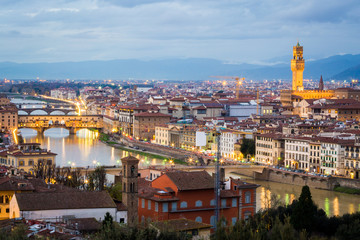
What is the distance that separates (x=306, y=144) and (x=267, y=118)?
36.2ft

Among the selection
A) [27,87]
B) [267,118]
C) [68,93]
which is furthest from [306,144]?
[27,87]

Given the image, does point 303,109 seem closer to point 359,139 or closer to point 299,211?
point 359,139

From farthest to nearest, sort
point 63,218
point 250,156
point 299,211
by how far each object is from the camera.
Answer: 1. point 250,156
2. point 299,211
3. point 63,218

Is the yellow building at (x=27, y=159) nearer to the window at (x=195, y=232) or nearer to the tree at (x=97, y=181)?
the tree at (x=97, y=181)

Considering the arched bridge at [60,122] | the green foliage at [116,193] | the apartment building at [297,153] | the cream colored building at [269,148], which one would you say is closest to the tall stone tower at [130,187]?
the green foliage at [116,193]

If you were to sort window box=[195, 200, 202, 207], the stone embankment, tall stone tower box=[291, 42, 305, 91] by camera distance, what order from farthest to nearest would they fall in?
tall stone tower box=[291, 42, 305, 91] < the stone embankment < window box=[195, 200, 202, 207]

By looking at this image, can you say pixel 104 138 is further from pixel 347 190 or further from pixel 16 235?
pixel 16 235

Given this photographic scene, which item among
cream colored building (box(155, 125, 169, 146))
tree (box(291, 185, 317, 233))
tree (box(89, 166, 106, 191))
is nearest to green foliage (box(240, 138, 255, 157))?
cream colored building (box(155, 125, 169, 146))

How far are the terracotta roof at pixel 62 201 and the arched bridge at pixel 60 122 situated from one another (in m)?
35.4

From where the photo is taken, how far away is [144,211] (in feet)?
48.0

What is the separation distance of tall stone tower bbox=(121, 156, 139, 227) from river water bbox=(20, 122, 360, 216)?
17.8 ft

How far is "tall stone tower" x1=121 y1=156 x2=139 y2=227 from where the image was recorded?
1389 centimetres

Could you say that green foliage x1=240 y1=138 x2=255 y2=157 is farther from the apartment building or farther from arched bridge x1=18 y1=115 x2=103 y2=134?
arched bridge x1=18 y1=115 x2=103 y2=134

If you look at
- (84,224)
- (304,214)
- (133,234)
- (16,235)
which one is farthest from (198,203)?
(16,235)
